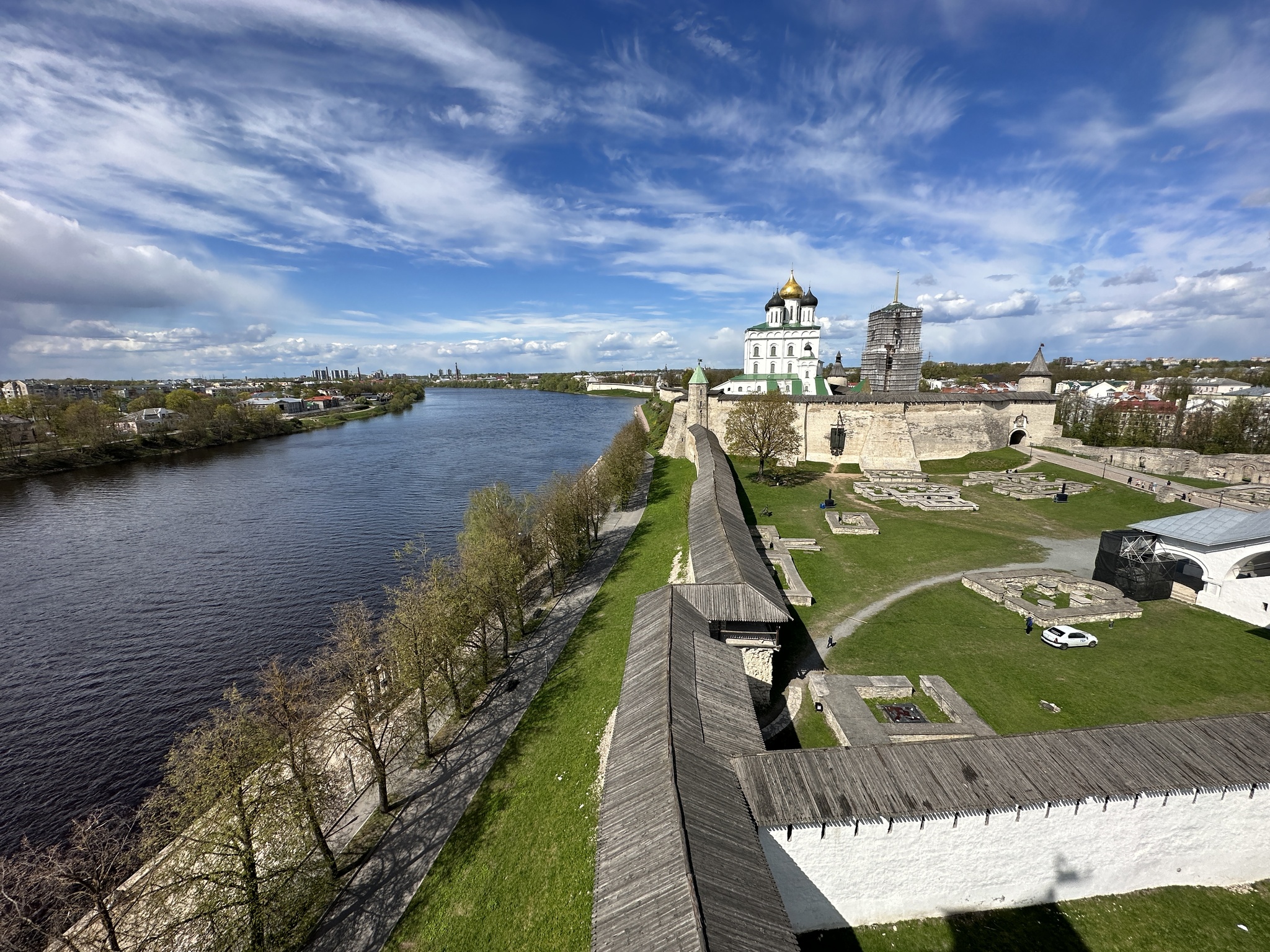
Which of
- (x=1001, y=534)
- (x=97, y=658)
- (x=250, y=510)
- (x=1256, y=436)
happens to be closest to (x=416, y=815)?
(x=97, y=658)

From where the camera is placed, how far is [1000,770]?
34.3ft

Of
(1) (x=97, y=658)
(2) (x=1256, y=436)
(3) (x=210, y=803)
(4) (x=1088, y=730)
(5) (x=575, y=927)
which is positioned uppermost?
(2) (x=1256, y=436)

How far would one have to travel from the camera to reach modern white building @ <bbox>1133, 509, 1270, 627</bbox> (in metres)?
19.2

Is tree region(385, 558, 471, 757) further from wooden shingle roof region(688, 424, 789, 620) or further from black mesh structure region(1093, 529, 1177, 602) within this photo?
black mesh structure region(1093, 529, 1177, 602)

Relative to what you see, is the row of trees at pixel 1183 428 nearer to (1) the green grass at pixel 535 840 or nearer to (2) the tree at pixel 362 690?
(1) the green grass at pixel 535 840

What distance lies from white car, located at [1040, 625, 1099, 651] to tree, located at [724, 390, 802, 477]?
77.1ft

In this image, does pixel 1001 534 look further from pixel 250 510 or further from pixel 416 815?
pixel 250 510

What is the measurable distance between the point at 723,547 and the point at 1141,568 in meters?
17.8

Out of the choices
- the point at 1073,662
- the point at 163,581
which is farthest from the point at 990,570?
the point at 163,581

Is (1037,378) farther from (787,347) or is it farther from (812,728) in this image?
(812,728)

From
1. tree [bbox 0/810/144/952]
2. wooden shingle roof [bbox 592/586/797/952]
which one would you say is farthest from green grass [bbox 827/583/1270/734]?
tree [bbox 0/810/144/952]

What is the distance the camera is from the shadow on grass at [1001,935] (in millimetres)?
9977

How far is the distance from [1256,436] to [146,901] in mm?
74791

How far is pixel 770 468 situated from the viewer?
4447cm
